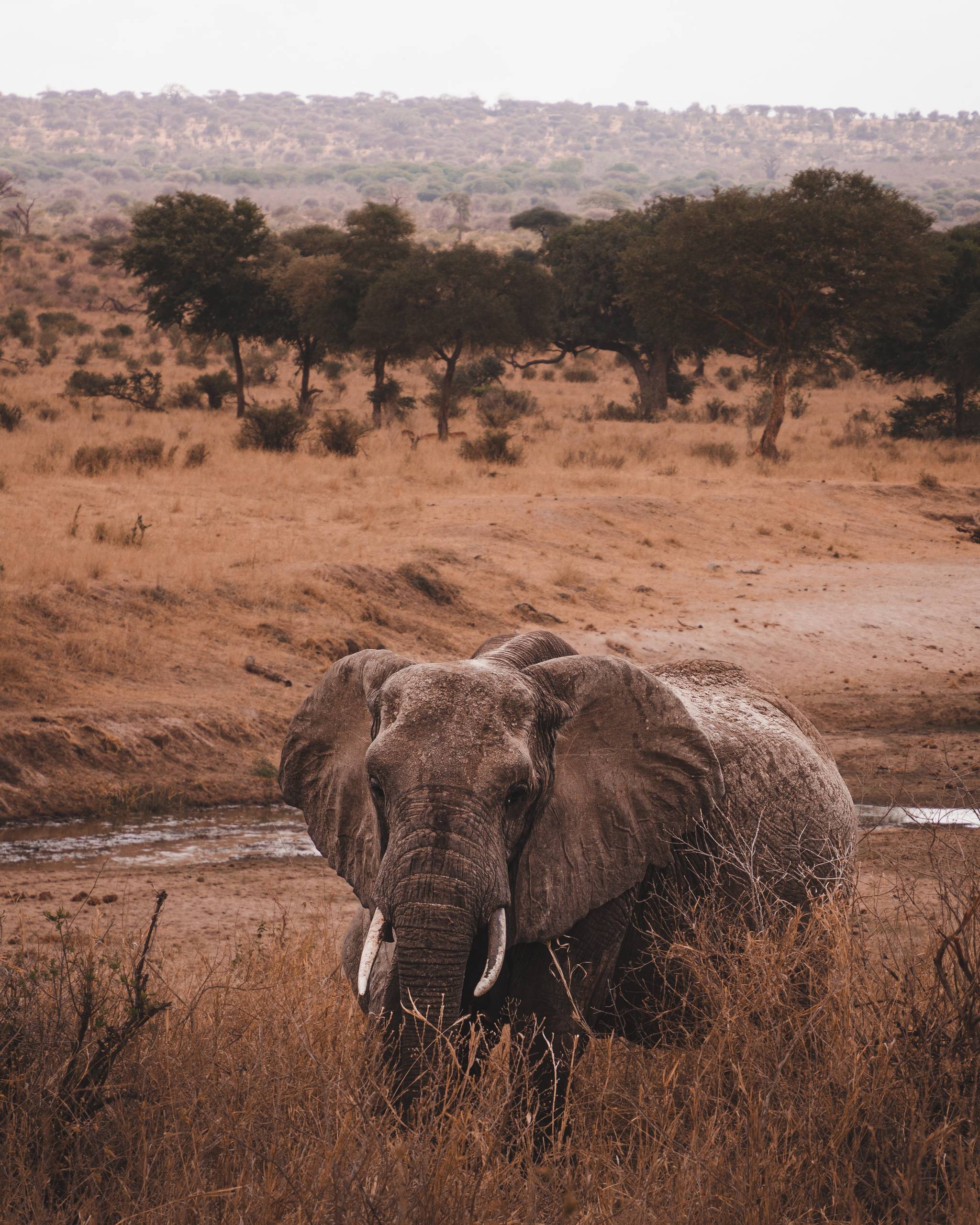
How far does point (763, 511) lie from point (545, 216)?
167 ft

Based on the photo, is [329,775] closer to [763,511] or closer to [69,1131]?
[69,1131]

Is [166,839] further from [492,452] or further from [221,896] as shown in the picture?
[492,452]

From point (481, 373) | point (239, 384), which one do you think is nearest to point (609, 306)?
point (481, 373)

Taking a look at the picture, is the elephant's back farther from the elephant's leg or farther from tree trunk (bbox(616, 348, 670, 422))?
tree trunk (bbox(616, 348, 670, 422))

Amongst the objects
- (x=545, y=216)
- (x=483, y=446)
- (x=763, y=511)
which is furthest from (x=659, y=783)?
(x=545, y=216)

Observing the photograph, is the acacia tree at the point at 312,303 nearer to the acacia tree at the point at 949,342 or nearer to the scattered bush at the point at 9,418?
the scattered bush at the point at 9,418

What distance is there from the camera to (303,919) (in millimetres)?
7035

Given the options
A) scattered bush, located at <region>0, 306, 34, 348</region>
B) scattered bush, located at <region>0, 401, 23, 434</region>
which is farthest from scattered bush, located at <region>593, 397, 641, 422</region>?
scattered bush, located at <region>0, 306, 34, 348</region>

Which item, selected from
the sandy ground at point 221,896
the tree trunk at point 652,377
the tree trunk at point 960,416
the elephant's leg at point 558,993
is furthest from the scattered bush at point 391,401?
the elephant's leg at point 558,993

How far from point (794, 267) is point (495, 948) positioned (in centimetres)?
2642

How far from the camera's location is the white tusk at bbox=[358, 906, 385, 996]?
3.32 metres

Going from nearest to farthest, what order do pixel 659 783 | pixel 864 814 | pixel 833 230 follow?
1. pixel 659 783
2. pixel 864 814
3. pixel 833 230

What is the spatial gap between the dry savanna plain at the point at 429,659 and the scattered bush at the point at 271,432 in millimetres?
637

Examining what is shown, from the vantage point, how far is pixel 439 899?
327cm
